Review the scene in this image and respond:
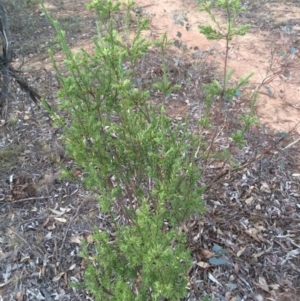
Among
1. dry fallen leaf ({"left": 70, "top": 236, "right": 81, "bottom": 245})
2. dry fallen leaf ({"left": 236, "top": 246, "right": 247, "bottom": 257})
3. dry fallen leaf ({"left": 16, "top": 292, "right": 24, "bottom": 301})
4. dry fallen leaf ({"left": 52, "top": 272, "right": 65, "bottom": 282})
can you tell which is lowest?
dry fallen leaf ({"left": 16, "top": 292, "right": 24, "bottom": 301})

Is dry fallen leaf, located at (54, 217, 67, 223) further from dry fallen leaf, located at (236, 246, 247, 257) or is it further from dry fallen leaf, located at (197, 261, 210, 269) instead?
dry fallen leaf, located at (236, 246, 247, 257)

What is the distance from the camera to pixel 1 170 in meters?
3.98

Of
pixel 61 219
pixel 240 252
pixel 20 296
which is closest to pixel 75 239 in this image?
pixel 61 219

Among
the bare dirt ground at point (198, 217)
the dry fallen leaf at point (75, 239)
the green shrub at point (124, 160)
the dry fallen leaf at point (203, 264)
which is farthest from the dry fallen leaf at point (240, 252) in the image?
the dry fallen leaf at point (75, 239)

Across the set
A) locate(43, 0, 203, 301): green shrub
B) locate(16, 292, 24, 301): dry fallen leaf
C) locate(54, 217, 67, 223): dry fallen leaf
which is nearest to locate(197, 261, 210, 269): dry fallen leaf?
locate(43, 0, 203, 301): green shrub

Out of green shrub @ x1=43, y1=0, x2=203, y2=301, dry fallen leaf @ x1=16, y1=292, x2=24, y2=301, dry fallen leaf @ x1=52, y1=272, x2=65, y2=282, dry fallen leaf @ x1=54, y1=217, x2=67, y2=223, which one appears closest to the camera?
green shrub @ x1=43, y1=0, x2=203, y2=301

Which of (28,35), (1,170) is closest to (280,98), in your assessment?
(1,170)

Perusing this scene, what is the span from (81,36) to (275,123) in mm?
3737

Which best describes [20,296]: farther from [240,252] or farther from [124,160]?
[240,252]

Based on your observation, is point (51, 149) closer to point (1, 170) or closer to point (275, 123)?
point (1, 170)

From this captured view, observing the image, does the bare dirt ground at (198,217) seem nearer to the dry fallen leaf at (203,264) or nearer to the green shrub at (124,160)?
the dry fallen leaf at (203,264)

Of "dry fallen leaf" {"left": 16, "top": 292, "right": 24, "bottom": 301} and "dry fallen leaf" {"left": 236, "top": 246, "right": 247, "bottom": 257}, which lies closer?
"dry fallen leaf" {"left": 16, "top": 292, "right": 24, "bottom": 301}

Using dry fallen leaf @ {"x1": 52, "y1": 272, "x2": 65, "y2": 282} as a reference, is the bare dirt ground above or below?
above

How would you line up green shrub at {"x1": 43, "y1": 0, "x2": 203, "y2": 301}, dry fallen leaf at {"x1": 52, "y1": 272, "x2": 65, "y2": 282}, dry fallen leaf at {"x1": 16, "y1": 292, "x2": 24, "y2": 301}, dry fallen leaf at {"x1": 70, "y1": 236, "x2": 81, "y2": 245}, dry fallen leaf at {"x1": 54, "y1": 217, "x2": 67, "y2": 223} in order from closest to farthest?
green shrub at {"x1": 43, "y1": 0, "x2": 203, "y2": 301}, dry fallen leaf at {"x1": 16, "y1": 292, "x2": 24, "y2": 301}, dry fallen leaf at {"x1": 52, "y1": 272, "x2": 65, "y2": 282}, dry fallen leaf at {"x1": 70, "y1": 236, "x2": 81, "y2": 245}, dry fallen leaf at {"x1": 54, "y1": 217, "x2": 67, "y2": 223}
